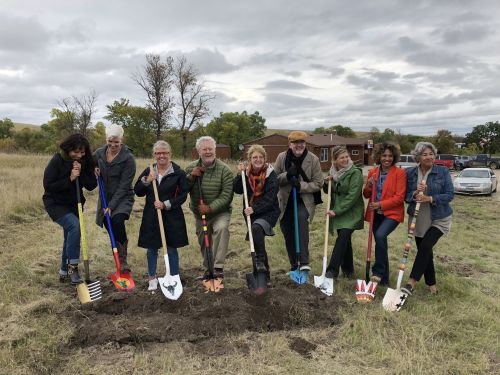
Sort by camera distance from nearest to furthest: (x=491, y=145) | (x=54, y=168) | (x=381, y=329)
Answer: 1. (x=381, y=329)
2. (x=54, y=168)
3. (x=491, y=145)

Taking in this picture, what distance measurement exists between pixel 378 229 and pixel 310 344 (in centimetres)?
187

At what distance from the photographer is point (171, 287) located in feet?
15.1

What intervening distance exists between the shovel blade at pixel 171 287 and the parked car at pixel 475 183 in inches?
715

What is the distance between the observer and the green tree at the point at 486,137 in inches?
2744

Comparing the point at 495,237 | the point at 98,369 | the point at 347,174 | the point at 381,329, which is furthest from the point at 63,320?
the point at 495,237

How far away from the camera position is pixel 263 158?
4922 mm

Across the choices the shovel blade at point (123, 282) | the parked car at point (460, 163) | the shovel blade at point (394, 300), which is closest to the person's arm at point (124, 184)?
the shovel blade at point (123, 282)

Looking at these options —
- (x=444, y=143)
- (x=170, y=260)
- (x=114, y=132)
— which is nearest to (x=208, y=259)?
(x=170, y=260)

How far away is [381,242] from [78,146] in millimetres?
3810

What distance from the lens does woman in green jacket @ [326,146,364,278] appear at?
196 inches

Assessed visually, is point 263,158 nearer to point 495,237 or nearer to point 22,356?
point 22,356

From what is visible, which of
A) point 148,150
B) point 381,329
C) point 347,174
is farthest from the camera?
point 148,150

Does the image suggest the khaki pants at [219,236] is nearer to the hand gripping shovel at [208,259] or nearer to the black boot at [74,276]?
the hand gripping shovel at [208,259]

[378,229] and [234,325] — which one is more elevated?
[378,229]
